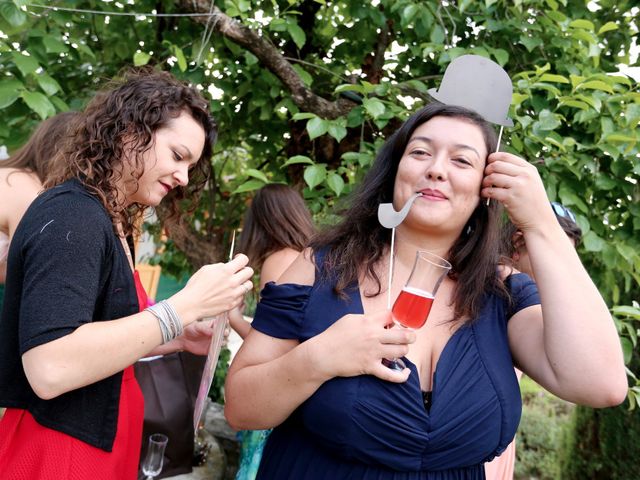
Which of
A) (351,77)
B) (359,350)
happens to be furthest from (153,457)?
(351,77)

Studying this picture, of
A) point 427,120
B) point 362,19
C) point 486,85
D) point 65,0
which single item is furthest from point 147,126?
point 362,19

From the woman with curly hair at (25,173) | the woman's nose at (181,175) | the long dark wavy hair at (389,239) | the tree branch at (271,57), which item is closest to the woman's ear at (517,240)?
the long dark wavy hair at (389,239)

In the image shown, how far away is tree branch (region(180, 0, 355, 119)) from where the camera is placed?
2773mm

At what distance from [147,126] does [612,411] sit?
4.11m

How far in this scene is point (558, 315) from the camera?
151 cm

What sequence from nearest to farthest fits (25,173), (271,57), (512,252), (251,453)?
(512,252), (25,173), (271,57), (251,453)

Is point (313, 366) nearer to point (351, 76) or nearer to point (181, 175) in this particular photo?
point (181, 175)

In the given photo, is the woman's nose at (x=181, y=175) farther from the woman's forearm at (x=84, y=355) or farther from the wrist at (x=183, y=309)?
the woman's forearm at (x=84, y=355)

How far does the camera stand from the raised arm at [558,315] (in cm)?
150

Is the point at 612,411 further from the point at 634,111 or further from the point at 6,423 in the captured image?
the point at 6,423

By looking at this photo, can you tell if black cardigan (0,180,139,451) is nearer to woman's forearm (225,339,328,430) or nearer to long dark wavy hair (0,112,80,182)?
woman's forearm (225,339,328,430)

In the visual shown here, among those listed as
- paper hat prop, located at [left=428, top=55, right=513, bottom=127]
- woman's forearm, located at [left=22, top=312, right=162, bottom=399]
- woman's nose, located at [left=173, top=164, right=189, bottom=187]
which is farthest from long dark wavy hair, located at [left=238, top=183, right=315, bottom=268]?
woman's forearm, located at [left=22, top=312, right=162, bottom=399]

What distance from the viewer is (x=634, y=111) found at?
2381 millimetres

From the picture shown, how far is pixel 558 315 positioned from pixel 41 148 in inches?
82.5
